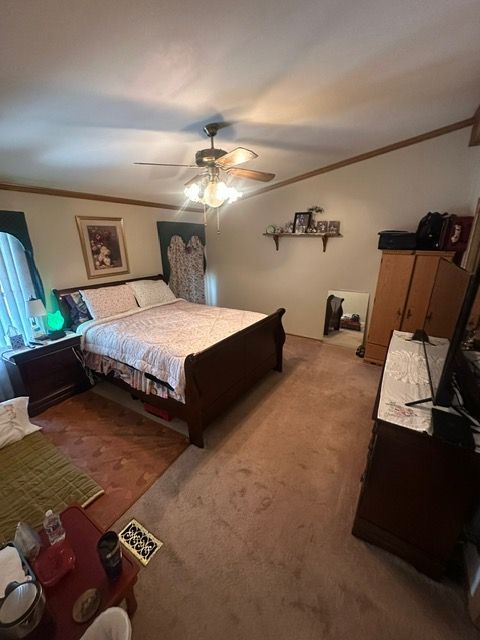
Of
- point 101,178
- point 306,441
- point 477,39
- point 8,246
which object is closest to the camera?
point 477,39

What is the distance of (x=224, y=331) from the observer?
253 cm

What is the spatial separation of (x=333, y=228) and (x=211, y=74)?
2.63 meters

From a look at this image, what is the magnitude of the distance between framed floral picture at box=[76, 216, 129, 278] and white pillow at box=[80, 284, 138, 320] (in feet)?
0.92

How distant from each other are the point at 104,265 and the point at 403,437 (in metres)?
3.59

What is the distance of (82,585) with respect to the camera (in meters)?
0.98

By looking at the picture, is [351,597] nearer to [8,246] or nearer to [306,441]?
[306,441]

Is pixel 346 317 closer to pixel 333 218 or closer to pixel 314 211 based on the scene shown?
pixel 333 218

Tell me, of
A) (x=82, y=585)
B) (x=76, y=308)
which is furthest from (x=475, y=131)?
(x=76, y=308)

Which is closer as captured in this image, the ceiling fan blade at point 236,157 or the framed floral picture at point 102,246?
the ceiling fan blade at point 236,157

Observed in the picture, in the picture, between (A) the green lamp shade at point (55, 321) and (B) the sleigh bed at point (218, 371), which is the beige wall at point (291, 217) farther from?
(B) the sleigh bed at point (218, 371)

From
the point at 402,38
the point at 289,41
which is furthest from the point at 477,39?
the point at 289,41

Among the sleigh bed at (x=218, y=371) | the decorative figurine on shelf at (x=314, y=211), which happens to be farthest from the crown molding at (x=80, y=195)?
the decorative figurine on shelf at (x=314, y=211)

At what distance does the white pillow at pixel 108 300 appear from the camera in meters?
3.04

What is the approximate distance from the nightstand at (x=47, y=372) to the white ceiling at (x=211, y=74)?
63.9 inches
